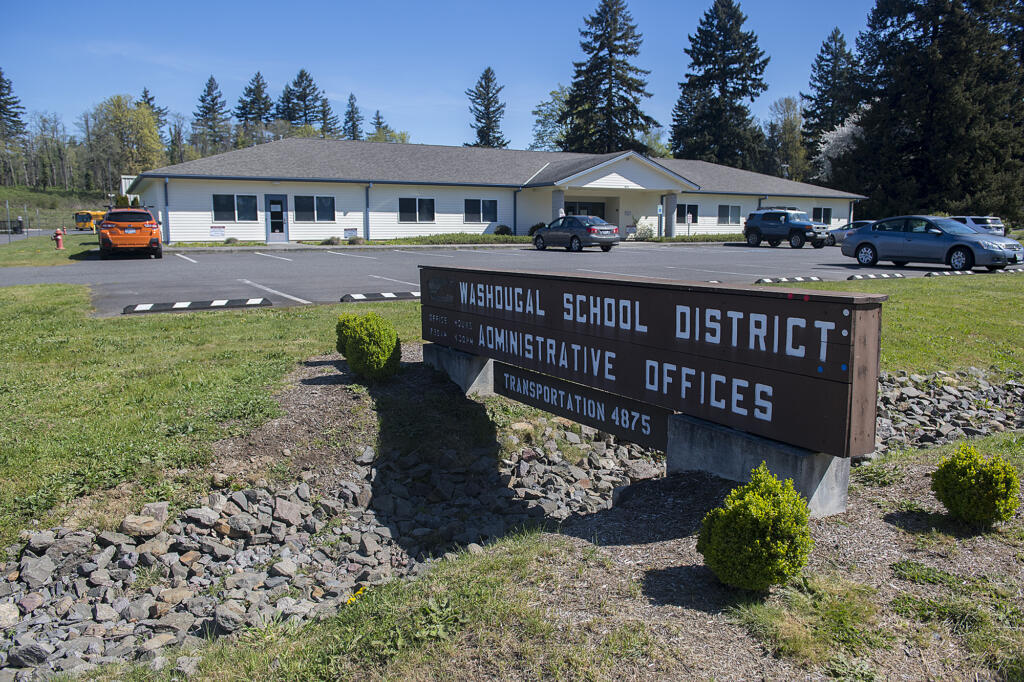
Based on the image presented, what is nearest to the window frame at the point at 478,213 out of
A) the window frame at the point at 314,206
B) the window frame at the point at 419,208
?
the window frame at the point at 419,208

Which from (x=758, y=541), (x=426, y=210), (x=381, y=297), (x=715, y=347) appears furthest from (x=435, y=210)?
(x=758, y=541)

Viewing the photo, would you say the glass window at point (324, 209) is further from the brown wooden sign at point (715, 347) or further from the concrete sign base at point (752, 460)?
the concrete sign base at point (752, 460)

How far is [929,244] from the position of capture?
20.6 metres

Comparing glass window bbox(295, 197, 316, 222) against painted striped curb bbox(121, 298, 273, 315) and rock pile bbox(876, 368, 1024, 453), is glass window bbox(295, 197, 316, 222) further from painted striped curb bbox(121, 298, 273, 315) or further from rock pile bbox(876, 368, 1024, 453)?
rock pile bbox(876, 368, 1024, 453)

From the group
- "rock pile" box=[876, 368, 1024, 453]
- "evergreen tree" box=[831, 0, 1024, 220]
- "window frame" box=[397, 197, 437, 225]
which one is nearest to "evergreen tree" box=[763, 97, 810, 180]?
"evergreen tree" box=[831, 0, 1024, 220]

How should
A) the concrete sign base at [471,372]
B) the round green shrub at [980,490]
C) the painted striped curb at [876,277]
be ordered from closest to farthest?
1. the round green shrub at [980,490]
2. the concrete sign base at [471,372]
3. the painted striped curb at [876,277]

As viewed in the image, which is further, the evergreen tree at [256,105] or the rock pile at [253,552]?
the evergreen tree at [256,105]

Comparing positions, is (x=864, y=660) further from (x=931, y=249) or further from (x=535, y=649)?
(x=931, y=249)

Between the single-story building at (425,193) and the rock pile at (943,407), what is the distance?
1147 inches

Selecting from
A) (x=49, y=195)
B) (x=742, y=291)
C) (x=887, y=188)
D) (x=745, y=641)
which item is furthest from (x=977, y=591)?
(x=49, y=195)

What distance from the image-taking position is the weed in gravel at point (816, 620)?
128 inches

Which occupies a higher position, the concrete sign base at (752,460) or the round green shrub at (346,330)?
the round green shrub at (346,330)

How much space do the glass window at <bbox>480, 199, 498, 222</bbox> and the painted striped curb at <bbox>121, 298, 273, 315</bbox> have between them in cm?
2703

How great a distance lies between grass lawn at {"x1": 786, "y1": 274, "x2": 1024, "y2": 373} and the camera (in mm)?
10672
